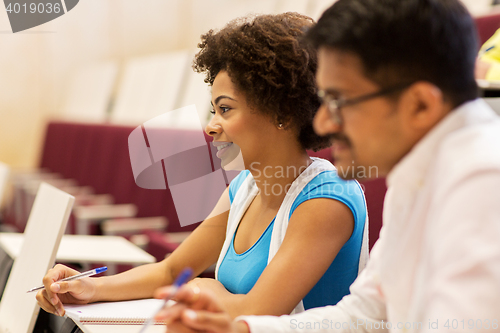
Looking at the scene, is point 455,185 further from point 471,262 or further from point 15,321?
point 15,321

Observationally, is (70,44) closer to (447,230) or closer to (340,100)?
(340,100)

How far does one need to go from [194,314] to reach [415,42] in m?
0.40

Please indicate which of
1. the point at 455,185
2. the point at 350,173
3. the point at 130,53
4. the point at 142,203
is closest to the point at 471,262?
the point at 455,185

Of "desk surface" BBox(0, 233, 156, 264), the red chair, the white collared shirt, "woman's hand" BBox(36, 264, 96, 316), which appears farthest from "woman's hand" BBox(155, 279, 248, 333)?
the red chair

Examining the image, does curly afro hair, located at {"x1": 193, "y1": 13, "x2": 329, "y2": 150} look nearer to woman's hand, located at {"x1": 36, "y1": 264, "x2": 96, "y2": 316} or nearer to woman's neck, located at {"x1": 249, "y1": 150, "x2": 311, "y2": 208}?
woman's neck, located at {"x1": 249, "y1": 150, "x2": 311, "y2": 208}

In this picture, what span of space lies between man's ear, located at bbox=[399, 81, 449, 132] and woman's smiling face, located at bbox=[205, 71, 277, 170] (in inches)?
19.6

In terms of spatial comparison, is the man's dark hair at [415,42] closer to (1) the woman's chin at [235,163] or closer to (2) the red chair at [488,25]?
(1) the woman's chin at [235,163]

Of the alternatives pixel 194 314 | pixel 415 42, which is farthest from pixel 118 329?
pixel 415 42

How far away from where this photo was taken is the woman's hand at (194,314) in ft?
1.86

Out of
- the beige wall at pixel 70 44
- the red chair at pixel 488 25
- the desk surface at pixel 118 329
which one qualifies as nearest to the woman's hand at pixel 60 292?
the desk surface at pixel 118 329

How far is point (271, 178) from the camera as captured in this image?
105 centimetres

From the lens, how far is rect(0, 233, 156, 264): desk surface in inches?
59.9

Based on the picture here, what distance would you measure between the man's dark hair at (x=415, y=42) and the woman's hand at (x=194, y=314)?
34 centimetres

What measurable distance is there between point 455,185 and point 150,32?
546 cm
